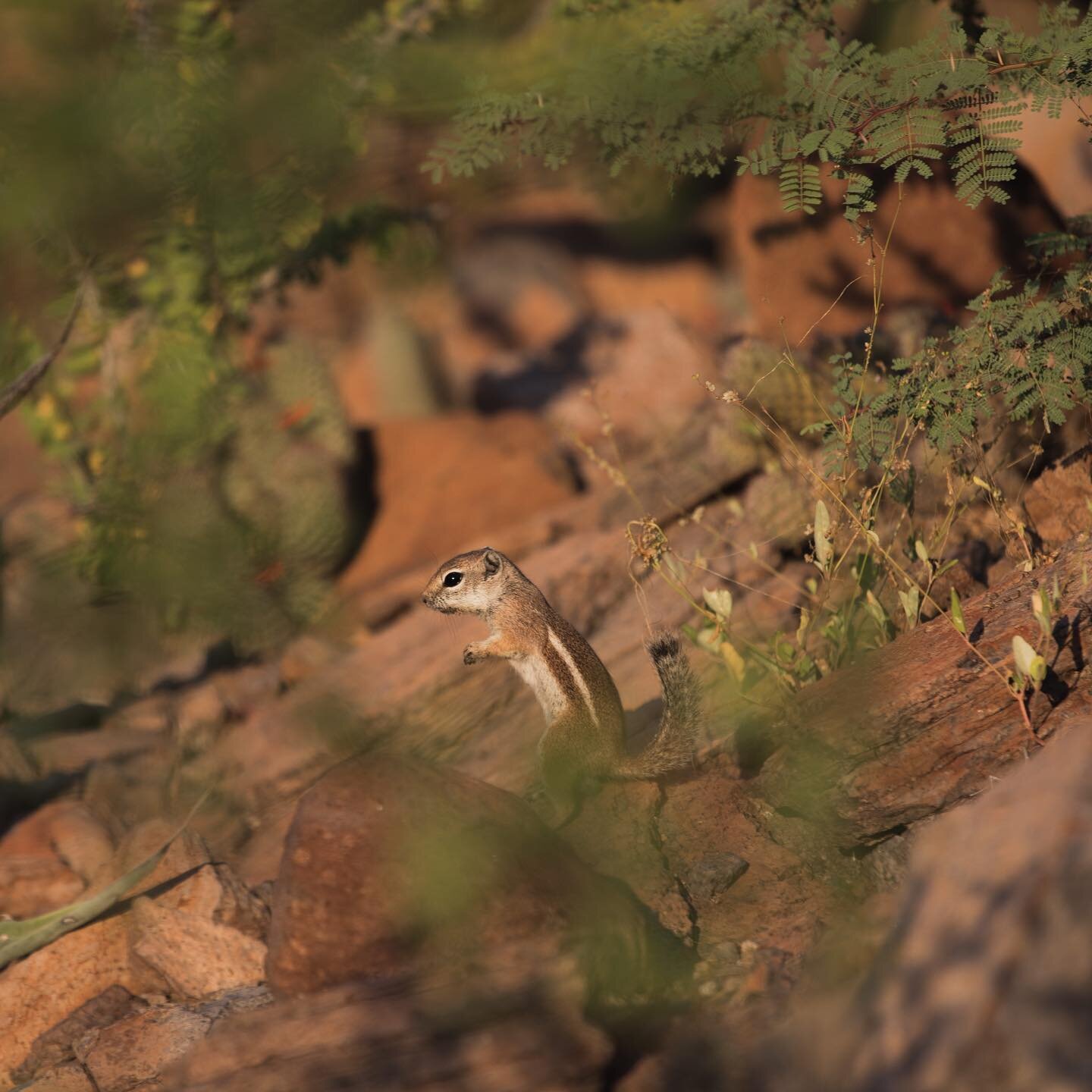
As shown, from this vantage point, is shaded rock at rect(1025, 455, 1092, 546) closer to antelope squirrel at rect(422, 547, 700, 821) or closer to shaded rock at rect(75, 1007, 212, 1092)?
antelope squirrel at rect(422, 547, 700, 821)

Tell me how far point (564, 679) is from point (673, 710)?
646 mm

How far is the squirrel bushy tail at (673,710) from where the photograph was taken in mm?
4812

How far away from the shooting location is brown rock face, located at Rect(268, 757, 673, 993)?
145 inches


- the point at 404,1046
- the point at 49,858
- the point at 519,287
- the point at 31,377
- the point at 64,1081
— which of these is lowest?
the point at 404,1046

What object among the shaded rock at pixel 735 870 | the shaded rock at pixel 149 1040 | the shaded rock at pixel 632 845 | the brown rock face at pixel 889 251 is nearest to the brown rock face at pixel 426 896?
the shaded rock at pixel 632 845

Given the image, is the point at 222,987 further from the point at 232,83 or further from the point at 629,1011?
the point at 232,83

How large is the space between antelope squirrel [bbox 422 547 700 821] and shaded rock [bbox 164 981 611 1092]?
163cm

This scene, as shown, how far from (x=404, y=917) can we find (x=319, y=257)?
6.00 metres

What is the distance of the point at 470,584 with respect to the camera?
586cm

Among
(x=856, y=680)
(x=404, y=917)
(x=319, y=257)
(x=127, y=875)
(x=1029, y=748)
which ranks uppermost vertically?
(x=319, y=257)

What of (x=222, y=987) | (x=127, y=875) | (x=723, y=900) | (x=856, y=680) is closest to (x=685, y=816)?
(x=723, y=900)

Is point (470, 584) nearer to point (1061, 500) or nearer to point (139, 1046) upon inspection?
point (139, 1046)

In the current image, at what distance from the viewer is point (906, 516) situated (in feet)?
19.2

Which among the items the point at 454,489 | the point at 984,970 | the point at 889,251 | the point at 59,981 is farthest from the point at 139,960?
the point at 889,251
